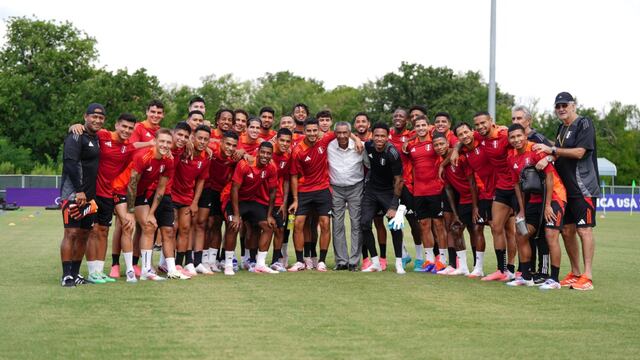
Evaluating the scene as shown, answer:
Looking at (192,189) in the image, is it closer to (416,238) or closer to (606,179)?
(416,238)

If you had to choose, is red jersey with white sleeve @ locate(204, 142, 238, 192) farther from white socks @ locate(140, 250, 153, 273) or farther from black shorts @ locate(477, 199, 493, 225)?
black shorts @ locate(477, 199, 493, 225)

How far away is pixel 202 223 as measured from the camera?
11781mm

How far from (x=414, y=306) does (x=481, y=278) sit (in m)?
3.26

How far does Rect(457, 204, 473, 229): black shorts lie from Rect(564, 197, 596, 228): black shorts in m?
1.73

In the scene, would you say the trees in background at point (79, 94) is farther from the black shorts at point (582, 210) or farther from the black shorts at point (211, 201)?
the black shorts at point (582, 210)

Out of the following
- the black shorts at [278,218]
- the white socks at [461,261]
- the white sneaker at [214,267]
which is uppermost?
the black shorts at [278,218]

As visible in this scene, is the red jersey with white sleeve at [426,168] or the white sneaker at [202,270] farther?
the red jersey with white sleeve at [426,168]

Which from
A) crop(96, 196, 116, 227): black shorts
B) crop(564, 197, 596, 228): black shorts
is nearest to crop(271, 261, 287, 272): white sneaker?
crop(96, 196, 116, 227): black shorts

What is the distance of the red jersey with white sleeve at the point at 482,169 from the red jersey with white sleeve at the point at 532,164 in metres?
0.62

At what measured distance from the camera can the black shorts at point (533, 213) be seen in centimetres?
1059

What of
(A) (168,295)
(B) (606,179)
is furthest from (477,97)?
(A) (168,295)

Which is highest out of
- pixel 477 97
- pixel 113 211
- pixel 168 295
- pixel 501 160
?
pixel 477 97

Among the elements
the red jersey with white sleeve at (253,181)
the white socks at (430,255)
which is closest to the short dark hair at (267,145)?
the red jersey with white sleeve at (253,181)

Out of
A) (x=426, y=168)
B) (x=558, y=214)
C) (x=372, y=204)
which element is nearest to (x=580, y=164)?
(x=558, y=214)
